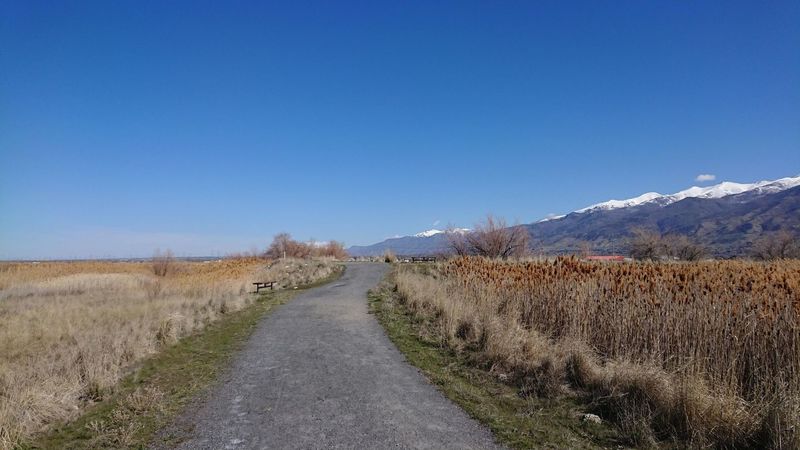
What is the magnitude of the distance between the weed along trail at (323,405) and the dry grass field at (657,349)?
1885 mm

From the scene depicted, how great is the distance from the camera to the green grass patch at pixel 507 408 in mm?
5910

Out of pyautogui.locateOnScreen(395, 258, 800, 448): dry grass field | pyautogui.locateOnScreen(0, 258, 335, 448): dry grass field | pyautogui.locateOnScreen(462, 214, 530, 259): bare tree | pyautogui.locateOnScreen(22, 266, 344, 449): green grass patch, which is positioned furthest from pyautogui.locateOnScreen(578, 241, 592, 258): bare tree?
pyautogui.locateOnScreen(22, 266, 344, 449): green grass patch

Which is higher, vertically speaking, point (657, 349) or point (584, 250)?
point (584, 250)

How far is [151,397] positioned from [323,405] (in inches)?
111

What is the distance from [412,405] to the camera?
23.3 feet

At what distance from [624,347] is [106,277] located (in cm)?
3255

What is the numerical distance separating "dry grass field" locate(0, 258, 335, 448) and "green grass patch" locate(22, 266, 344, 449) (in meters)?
0.31

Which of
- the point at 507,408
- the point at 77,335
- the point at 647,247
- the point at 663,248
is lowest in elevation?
the point at 507,408

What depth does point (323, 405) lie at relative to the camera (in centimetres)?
715

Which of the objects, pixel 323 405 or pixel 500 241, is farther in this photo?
pixel 500 241

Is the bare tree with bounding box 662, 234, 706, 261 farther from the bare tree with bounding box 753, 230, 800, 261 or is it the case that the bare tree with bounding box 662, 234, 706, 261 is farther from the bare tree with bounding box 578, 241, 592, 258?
the bare tree with bounding box 578, 241, 592, 258

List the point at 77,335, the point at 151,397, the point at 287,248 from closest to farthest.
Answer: the point at 151,397
the point at 77,335
the point at 287,248

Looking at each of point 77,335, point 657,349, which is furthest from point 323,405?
point 77,335

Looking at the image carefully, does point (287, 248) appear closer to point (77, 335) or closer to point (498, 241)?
point (498, 241)
